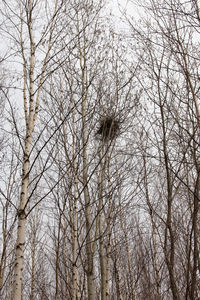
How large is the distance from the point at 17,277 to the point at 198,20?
257cm

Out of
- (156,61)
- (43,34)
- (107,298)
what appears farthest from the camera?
(107,298)

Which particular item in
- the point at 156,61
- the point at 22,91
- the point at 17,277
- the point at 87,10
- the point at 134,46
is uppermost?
the point at 87,10

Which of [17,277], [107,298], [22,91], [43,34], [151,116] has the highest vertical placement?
[43,34]

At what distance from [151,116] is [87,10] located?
2.40 meters

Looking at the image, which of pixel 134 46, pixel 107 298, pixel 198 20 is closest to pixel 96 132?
pixel 134 46

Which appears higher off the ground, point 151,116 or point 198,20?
point 198,20

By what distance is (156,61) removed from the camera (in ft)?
8.43

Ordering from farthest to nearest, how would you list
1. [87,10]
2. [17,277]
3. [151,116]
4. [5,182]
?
[5,182]
[87,10]
[151,116]
[17,277]

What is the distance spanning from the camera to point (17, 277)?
7.85 ft

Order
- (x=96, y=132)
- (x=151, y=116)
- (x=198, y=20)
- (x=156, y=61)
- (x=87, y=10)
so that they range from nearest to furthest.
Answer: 1. (x=198, y=20)
2. (x=156, y=61)
3. (x=151, y=116)
4. (x=87, y=10)
5. (x=96, y=132)

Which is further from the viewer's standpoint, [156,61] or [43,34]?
[43,34]

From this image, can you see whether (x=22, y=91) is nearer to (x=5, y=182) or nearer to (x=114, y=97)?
(x=114, y=97)

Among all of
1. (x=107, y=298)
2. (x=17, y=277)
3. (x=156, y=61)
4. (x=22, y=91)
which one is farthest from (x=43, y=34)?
(x=107, y=298)

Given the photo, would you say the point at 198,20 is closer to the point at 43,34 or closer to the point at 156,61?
the point at 156,61
